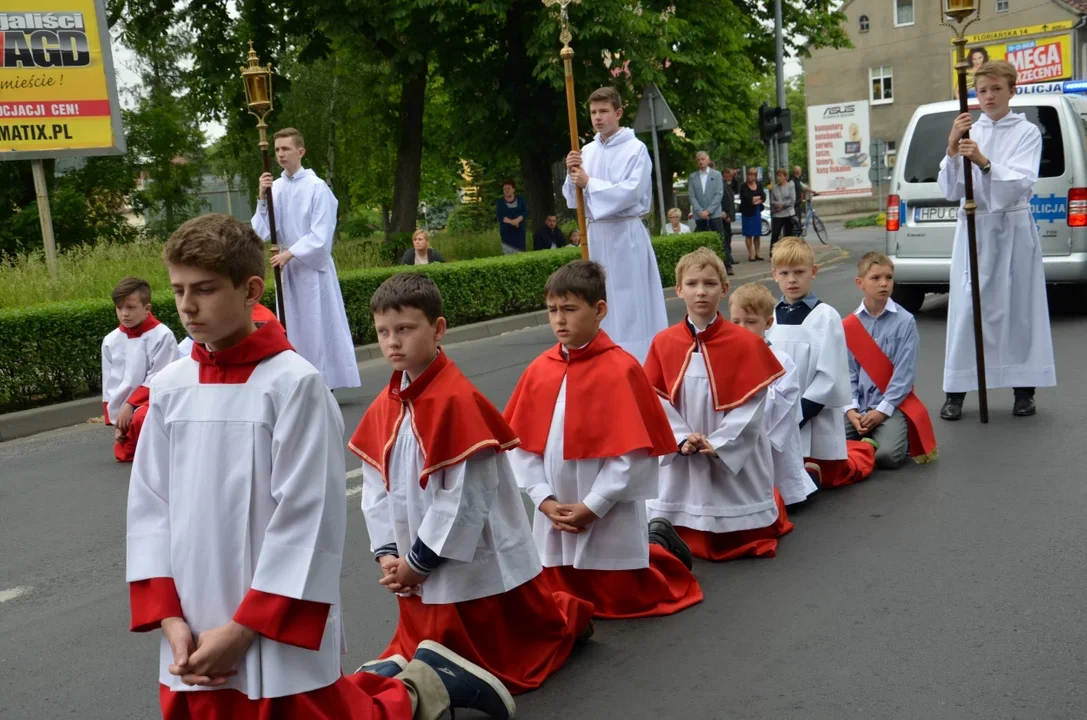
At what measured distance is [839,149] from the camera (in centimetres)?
4747

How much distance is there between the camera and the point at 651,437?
4703 millimetres

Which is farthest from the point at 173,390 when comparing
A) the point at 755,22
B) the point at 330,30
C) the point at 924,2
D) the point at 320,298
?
the point at 924,2

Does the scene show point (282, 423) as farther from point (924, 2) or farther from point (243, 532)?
point (924, 2)

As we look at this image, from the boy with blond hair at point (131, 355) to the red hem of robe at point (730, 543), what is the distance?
178 inches

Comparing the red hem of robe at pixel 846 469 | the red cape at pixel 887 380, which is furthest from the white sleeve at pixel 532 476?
the red cape at pixel 887 380

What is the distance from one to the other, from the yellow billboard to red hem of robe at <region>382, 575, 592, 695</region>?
12.4 m

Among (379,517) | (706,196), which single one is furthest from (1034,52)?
(379,517)

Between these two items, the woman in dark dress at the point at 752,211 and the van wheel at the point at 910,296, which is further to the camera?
the woman in dark dress at the point at 752,211

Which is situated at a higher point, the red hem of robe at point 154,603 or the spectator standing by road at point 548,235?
the spectator standing by road at point 548,235

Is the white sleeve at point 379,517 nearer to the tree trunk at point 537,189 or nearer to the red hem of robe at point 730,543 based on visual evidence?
the red hem of robe at point 730,543

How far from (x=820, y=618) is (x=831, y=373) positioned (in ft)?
6.68

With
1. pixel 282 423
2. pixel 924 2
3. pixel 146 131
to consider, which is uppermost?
pixel 924 2

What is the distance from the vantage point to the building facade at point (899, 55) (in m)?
55.7

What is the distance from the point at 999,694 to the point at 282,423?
2478 millimetres
